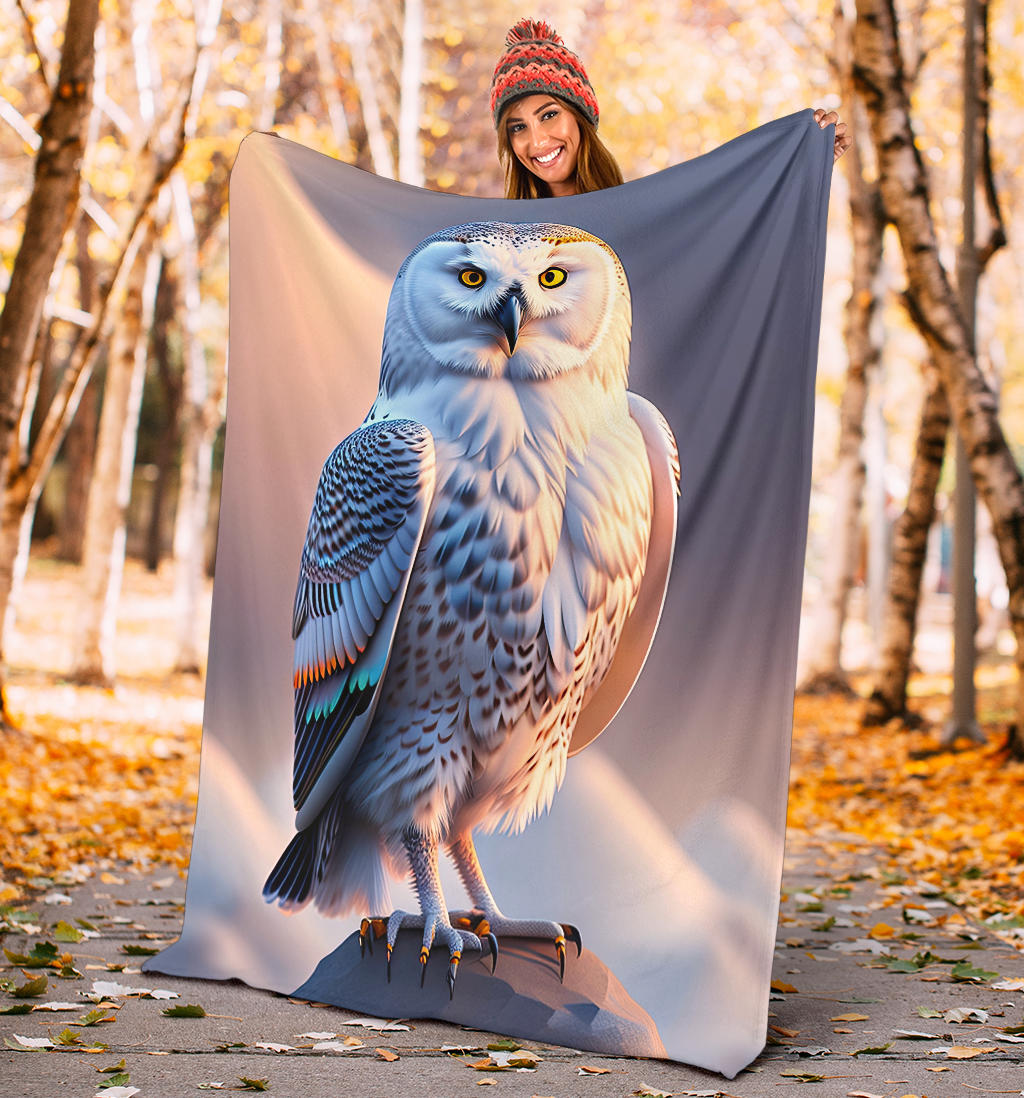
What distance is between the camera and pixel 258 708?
3850mm

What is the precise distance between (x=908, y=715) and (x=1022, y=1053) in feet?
23.7

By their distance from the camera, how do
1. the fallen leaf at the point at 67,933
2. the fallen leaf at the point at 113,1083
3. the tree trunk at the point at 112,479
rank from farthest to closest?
the tree trunk at the point at 112,479, the fallen leaf at the point at 67,933, the fallen leaf at the point at 113,1083

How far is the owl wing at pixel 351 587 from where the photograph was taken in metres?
3.34

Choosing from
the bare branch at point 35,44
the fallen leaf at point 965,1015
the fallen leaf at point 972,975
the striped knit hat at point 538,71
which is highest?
the bare branch at point 35,44

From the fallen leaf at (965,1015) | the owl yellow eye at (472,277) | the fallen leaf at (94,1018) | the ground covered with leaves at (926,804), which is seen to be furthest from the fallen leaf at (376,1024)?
the ground covered with leaves at (926,804)

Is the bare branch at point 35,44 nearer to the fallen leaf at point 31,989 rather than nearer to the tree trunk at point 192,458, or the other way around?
the tree trunk at point 192,458

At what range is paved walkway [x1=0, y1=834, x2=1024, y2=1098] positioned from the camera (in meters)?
2.80

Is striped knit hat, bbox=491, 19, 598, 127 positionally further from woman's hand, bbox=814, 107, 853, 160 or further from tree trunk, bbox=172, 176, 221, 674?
tree trunk, bbox=172, 176, 221, 674

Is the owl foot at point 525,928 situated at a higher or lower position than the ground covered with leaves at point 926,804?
higher

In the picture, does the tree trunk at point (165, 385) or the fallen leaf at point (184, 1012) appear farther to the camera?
the tree trunk at point (165, 385)

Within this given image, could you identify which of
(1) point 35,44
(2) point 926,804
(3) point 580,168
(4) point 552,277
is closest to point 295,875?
(4) point 552,277

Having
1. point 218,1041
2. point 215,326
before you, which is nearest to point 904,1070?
point 218,1041

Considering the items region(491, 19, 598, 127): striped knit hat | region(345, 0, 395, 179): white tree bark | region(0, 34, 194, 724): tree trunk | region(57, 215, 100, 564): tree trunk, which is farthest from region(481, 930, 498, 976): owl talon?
region(57, 215, 100, 564): tree trunk

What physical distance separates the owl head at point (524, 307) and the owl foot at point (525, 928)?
59.6 inches
